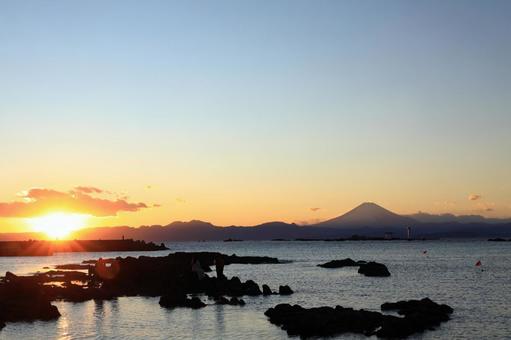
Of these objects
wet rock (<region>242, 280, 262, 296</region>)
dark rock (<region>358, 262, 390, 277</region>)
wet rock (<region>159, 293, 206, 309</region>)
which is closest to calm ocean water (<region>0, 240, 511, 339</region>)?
wet rock (<region>159, 293, 206, 309</region>)

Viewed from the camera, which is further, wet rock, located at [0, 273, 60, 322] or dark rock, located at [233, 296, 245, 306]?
dark rock, located at [233, 296, 245, 306]

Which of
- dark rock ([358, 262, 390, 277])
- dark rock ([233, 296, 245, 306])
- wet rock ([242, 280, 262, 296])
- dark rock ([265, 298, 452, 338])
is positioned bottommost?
dark rock ([265, 298, 452, 338])

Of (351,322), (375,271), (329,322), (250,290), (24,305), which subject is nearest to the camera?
(329,322)

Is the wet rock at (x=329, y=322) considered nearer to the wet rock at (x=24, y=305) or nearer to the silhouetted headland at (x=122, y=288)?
the silhouetted headland at (x=122, y=288)

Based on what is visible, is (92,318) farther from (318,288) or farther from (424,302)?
(318,288)

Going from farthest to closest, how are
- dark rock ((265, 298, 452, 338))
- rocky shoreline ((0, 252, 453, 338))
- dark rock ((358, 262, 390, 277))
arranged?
dark rock ((358, 262, 390, 277)) < rocky shoreline ((0, 252, 453, 338)) < dark rock ((265, 298, 452, 338))

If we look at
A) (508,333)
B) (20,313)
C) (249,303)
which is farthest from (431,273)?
(20,313)

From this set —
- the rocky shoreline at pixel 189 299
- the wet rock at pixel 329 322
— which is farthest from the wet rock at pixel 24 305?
the wet rock at pixel 329 322

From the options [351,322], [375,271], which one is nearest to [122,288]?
[351,322]

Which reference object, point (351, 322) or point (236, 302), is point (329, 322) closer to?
point (351, 322)

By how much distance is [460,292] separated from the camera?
6844 centimetres

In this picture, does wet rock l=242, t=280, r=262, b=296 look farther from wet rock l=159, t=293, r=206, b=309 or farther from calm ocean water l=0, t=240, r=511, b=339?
wet rock l=159, t=293, r=206, b=309

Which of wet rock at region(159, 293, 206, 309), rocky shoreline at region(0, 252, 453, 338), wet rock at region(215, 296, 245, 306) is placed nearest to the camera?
rocky shoreline at region(0, 252, 453, 338)

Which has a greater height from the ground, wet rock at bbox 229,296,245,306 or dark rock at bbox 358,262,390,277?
dark rock at bbox 358,262,390,277
